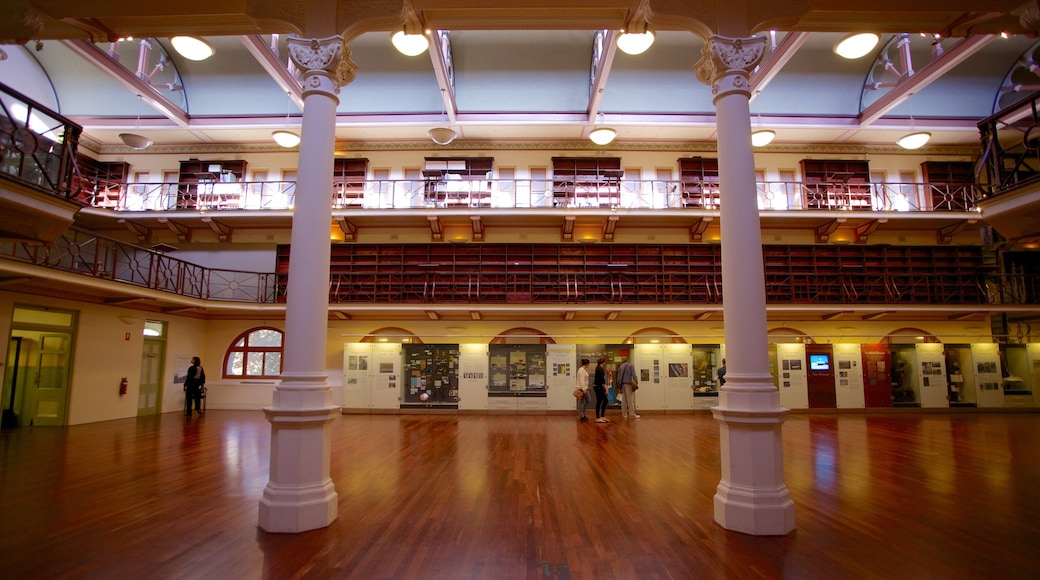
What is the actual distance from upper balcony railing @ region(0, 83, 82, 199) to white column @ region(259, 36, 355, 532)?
2739 mm

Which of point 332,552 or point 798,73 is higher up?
point 798,73

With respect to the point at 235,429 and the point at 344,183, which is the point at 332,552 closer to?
the point at 235,429

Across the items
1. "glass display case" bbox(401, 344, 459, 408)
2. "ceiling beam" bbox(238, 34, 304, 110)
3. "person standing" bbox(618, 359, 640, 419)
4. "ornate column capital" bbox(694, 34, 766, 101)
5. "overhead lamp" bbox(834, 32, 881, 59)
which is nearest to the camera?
"ornate column capital" bbox(694, 34, 766, 101)

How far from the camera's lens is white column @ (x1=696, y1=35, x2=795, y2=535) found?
3387 mm

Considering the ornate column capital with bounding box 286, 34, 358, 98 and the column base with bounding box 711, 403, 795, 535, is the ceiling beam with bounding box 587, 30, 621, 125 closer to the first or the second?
the ornate column capital with bounding box 286, 34, 358, 98

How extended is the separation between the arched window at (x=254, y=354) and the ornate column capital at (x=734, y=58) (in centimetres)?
1248

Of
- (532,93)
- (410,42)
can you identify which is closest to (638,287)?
(532,93)

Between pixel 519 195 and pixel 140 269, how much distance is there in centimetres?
940

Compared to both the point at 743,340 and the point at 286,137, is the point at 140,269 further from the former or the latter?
the point at 743,340

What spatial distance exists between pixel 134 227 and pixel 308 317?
1328 cm

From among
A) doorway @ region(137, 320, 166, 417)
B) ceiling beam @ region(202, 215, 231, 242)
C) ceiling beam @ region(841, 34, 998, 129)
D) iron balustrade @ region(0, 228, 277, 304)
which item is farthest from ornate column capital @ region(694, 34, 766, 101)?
ceiling beam @ region(202, 215, 231, 242)

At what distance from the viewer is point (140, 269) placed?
36.6ft

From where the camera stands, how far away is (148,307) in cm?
1103

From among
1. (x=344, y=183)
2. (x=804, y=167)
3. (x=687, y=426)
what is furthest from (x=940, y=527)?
(x=344, y=183)
